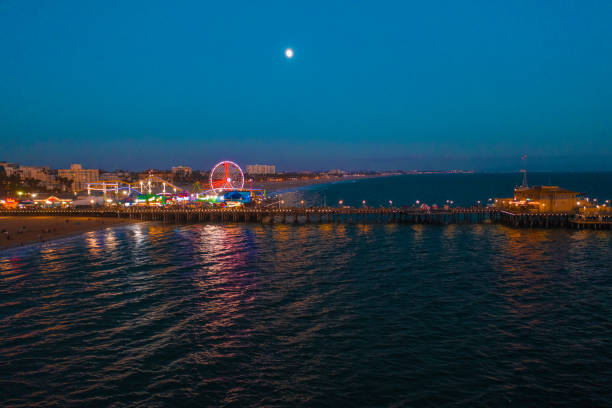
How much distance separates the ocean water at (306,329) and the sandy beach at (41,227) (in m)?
12.0

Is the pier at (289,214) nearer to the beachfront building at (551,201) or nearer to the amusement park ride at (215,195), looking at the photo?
the beachfront building at (551,201)

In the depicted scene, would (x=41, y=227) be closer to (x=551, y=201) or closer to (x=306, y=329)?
(x=306, y=329)

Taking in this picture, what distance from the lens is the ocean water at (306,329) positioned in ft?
65.3

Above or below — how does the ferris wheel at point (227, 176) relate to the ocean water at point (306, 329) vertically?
above

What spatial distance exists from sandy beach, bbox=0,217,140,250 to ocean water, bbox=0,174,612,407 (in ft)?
39.4

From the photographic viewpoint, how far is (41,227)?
72375 millimetres

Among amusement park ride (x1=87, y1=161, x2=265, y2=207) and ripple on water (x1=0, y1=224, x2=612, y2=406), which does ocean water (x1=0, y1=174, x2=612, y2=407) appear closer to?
ripple on water (x1=0, y1=224, x2=612, y2=406)

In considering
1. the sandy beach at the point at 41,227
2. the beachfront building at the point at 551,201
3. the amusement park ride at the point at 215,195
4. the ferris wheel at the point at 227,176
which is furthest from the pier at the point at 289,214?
the ferris wheel at the point at 227,176

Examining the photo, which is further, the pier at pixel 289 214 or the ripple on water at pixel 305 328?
the pier at pixel 289 214

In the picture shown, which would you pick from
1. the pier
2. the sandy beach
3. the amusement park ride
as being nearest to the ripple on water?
the sandy beach

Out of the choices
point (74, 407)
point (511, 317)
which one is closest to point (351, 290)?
point (511, 317)

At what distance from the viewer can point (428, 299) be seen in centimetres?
3247

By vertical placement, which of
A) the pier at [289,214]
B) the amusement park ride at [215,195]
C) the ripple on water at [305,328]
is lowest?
the ripple on water at [305,328]

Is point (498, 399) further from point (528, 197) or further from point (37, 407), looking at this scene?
point (528, 197)
